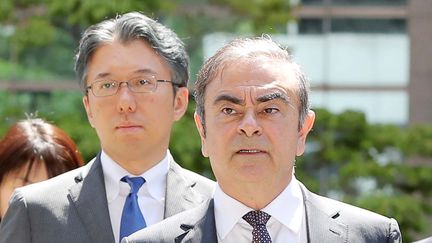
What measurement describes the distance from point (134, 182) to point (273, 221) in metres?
1.00

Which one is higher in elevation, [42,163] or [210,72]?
[210,72]

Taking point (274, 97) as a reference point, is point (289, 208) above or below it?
below

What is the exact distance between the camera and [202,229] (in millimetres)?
3088

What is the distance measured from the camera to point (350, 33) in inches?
→ 574

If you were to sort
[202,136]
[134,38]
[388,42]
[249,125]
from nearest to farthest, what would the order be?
1. [249,125]
2. [202,136]
3. [134,38]
4. [388,42]

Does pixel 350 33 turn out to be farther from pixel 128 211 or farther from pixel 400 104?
pixel 128 211

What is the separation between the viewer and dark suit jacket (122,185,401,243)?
10.0ft

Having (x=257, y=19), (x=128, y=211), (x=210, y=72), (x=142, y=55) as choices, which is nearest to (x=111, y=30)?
(x=142, y=55)

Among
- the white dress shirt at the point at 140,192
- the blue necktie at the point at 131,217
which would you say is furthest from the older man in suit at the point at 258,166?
the white dress shirt at the point at 140,192

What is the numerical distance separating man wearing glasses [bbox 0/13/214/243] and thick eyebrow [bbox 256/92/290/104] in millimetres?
955

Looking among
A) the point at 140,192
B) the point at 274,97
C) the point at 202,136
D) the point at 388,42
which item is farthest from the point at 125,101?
the point at 388,42

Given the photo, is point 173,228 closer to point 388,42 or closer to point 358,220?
point 358,220

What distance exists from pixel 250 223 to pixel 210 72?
1.44 ft

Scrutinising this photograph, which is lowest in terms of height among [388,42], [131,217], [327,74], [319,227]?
[327,74]
